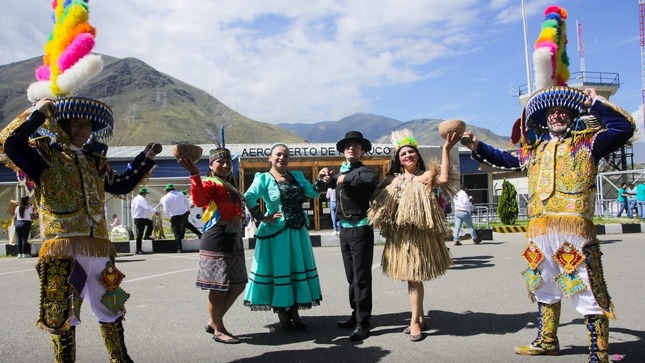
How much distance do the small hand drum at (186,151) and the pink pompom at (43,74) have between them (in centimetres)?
109

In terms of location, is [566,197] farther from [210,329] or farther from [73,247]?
[73,247]

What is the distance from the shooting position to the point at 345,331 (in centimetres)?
481

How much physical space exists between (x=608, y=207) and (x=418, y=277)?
2079cm

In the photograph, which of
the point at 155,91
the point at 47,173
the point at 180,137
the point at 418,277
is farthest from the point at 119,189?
the point at 155,91

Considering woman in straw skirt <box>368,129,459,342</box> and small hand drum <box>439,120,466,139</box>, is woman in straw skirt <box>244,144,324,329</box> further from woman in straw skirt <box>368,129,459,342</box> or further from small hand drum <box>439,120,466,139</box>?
small hand drum <box>439,120,466,139</box>

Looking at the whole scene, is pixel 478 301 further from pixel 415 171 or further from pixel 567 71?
pixel 567 71

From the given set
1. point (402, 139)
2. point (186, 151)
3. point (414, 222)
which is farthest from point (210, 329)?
point (402, 139)

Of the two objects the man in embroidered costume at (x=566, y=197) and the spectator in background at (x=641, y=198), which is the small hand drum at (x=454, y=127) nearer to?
the man in embroidered costume at (x=566, y=197)

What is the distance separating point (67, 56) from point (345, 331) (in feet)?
11.5

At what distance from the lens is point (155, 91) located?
187750mm

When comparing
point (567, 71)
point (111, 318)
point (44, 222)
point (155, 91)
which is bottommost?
point (111, 318)

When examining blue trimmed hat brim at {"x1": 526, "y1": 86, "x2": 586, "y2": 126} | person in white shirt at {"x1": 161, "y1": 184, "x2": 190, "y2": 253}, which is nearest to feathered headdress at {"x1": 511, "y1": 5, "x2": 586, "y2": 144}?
blue trimmed hat brim at {"x1": 526, "y1": 86, "x2": 586, "y2": 126}

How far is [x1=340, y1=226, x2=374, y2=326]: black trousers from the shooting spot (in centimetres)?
460

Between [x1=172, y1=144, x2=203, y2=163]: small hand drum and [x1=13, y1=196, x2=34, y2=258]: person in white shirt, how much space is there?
34.0 feet
